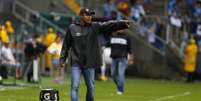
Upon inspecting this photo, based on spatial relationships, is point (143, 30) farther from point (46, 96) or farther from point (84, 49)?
point (46, 96)

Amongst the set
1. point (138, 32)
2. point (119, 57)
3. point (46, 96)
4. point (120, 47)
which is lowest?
point (46, 96)

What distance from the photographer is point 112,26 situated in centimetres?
1491

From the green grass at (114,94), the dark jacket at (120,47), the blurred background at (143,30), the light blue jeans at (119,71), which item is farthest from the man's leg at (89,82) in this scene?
the blurred background at (143,30)

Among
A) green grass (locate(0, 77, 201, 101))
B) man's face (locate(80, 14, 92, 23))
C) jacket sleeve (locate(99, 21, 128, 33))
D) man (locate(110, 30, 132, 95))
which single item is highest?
man's face (locate(80, 14, 92, 23))

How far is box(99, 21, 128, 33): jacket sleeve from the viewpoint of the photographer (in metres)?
14.8

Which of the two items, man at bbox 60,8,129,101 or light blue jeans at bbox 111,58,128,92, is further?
light blue jeans at bbox 111,58,128,92

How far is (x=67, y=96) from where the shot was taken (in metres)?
20.8

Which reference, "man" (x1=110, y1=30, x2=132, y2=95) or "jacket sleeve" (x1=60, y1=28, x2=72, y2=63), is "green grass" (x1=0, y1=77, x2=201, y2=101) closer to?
"man" (x1=110, y1=30, x2=132, y2=95)

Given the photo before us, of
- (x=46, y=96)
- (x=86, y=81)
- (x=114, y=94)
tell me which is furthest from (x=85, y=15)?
(x=114, y=94)

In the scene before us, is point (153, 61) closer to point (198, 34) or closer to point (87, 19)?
point (198, 34)

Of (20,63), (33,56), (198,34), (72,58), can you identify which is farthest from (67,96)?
(198,34)

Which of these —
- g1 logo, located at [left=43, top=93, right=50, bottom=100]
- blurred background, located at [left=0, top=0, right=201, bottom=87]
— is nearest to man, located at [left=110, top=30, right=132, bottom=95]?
g1 logo, located at [left=43, top=93, right=50, bottom=100]

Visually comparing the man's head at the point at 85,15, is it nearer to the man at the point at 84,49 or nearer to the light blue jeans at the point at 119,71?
the man at the point at 84,49

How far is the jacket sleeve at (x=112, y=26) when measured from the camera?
1477 centimetres
